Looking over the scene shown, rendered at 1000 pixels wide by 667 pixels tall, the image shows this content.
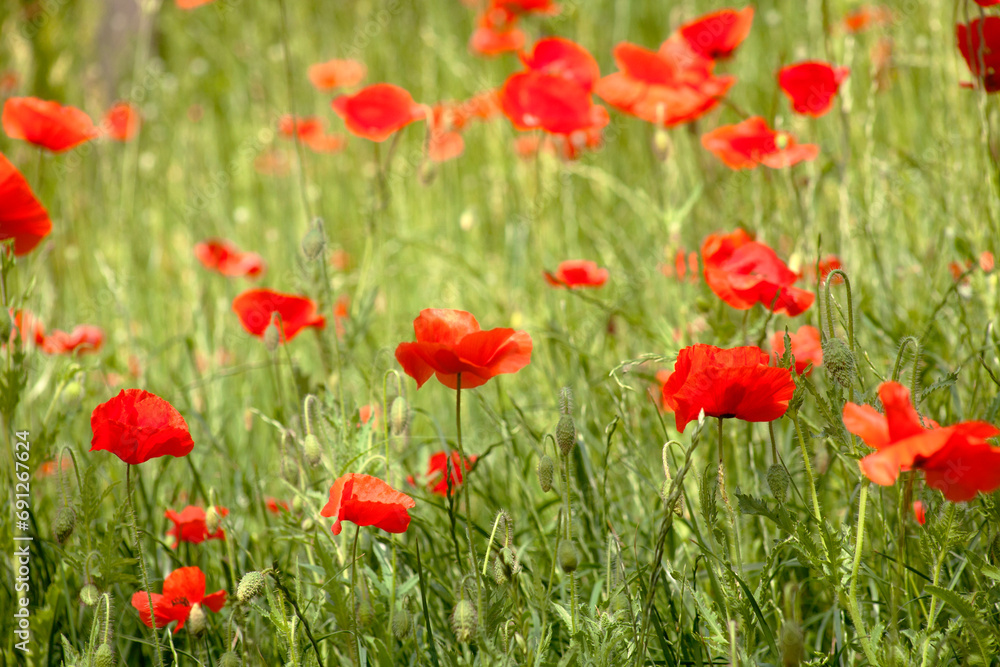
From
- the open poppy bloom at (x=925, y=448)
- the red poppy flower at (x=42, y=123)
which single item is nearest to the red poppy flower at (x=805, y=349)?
the open poppy bloom at (x=925, y=448)

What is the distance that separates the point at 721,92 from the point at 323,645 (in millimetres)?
Result: 1296

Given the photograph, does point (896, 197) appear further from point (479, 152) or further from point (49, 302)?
point (49, 302)

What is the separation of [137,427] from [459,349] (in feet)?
1.23

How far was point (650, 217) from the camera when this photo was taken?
95.3 inches

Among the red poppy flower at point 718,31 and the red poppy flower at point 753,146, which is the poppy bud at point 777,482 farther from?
the red poppy flower at point 718,31

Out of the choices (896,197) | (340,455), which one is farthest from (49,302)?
(896,197)

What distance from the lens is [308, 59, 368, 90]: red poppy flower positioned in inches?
117

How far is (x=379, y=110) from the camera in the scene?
6.15ft

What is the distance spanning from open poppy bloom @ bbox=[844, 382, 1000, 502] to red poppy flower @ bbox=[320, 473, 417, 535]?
46 cm

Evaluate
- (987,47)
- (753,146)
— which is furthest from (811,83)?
(987,47)

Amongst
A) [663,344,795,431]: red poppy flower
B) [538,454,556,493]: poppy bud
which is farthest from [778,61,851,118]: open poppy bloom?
[538,454,556,493]: poppy bud

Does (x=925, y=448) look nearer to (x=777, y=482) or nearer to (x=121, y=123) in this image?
(x=777, y=482)

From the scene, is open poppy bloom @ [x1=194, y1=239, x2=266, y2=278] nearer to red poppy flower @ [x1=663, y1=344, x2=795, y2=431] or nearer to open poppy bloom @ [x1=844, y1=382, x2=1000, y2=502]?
red poppy flower @ [x1=663, y1=344, x2=795, y2=431]

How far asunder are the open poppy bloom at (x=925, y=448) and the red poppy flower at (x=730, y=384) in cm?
11
